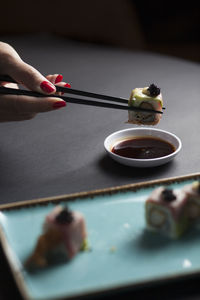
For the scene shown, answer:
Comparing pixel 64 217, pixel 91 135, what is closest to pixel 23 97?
pixel 91 135

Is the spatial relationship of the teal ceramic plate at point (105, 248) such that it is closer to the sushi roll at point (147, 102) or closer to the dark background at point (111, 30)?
the sushi roll at point (147, 102)

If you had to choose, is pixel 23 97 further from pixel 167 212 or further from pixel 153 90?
pixel 167 212

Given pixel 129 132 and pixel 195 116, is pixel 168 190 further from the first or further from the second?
pixel 195 116

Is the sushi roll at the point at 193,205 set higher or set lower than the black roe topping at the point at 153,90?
lower

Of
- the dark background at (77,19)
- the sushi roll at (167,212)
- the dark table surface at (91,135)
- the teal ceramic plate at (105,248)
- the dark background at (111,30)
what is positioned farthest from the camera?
the dark background at (77,19)

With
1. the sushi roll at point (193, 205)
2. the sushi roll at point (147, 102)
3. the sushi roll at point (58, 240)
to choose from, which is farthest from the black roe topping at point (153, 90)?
the sushi roll at point (58, 240)

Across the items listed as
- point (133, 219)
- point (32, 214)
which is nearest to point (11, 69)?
point (32, 214)
